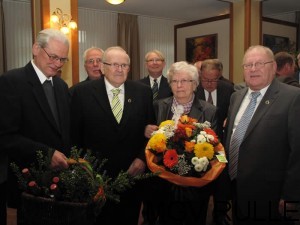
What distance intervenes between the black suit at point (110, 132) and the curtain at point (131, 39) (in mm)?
8333

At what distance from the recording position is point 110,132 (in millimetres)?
2688

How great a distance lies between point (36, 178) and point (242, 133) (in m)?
1.54

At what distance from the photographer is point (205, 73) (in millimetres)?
4516

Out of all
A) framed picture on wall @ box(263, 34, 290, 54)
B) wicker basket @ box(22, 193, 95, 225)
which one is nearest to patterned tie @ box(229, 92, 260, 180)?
wicker basket @ box(22, 193, 95, 225)

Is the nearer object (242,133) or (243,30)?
(242,133)

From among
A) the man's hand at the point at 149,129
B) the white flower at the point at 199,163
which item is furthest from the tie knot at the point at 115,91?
the white flower at the point at 199,163

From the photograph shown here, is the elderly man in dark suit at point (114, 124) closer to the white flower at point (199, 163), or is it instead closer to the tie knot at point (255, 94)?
the white flower at point (199, 163)

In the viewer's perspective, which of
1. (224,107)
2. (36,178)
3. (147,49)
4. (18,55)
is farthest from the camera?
(147,49)

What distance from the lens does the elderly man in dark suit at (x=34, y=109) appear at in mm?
2102

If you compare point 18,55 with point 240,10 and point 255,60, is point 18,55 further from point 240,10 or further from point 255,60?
point 255,60

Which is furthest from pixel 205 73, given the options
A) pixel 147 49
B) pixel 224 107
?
pixel 147 49

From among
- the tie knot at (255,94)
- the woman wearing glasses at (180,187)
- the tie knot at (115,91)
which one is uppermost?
the tie knot at (115,91)

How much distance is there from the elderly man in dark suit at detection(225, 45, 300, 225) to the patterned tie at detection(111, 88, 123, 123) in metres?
0.84

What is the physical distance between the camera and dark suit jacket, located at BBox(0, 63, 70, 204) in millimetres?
2090
